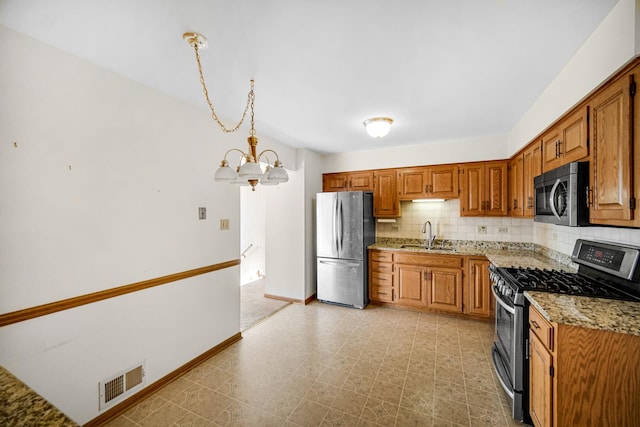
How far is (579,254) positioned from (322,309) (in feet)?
9.84

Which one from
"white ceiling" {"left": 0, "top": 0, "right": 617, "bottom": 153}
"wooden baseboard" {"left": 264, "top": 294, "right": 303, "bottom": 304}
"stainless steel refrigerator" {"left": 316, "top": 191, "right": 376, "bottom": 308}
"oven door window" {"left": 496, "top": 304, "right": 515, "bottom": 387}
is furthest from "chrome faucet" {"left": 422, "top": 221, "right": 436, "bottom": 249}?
"wooden baseboard" {"left": 264, "top": 294, "right": 303, "bottom": 304}

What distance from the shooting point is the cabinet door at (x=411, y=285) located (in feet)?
12.3

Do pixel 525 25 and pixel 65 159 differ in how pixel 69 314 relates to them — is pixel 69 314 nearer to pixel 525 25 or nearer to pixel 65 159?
pixel 65 159

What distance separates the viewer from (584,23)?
58.7 inches

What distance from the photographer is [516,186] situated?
3.32m

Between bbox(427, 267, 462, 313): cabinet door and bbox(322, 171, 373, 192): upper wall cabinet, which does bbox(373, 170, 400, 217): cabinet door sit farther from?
bbox(427, 267, 462, 313): cabinet door

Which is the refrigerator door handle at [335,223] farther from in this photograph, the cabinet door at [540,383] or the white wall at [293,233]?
the cabinet door at [540,383]

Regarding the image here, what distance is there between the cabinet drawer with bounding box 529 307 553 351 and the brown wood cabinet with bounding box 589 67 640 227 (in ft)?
2.18

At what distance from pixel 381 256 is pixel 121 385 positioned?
325 cm

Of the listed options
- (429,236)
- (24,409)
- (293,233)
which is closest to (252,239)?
(293,233)

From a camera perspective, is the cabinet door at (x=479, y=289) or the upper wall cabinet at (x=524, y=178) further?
the cabinet door at (x=479, y=289)

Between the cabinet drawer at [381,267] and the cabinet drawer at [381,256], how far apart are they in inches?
2.0

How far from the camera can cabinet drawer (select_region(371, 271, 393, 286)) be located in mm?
3980

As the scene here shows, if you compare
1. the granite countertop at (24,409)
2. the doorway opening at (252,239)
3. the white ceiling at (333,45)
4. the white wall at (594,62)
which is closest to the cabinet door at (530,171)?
the white wall at (594,62)
